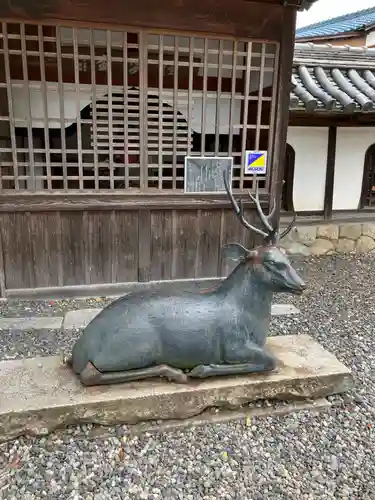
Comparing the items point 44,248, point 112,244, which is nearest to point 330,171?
point 112,244

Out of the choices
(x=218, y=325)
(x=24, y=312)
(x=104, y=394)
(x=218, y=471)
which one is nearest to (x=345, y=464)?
(x=218, y=471)

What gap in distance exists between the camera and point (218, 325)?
298 cm

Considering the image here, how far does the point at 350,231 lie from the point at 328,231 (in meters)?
0.49

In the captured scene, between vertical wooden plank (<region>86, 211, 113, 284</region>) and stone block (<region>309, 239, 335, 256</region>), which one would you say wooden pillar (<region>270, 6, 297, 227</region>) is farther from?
stone block (<region>309, 239, 335, 256</region>)

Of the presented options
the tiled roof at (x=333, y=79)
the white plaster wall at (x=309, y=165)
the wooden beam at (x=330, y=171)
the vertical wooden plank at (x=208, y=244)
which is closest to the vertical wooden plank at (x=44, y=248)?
the vertical wooden plank at (x=208, y=244)

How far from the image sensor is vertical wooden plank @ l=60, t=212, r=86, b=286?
212 inches

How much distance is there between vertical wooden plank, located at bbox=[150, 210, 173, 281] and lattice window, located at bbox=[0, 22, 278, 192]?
1.32 feet

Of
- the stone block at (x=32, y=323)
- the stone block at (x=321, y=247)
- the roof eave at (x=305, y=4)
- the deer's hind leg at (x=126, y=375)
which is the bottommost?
the stone block at (x=32, y=323)

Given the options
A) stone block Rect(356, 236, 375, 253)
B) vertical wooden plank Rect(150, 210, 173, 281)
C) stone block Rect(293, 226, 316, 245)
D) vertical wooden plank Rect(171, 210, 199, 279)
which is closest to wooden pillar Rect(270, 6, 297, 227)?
vertical wooden plank Rect(171, 210, 199, 279)

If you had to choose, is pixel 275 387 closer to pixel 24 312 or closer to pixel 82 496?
pixel 82 496

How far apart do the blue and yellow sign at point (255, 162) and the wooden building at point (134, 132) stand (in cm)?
8

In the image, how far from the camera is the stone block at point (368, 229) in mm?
8078

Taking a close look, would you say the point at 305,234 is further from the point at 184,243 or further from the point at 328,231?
the point at 184,243

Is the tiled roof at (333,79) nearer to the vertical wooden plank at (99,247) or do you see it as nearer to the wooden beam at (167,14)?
the wooden beam at (167,14)
